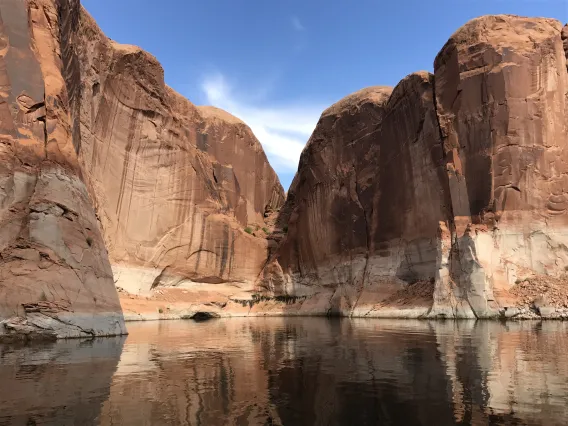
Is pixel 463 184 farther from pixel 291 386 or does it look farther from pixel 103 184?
pixel 103 184

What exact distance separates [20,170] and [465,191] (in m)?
27.6

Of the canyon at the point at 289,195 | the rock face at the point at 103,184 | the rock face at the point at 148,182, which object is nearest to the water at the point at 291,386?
the rock face at the point at 103,184

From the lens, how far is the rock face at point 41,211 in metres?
16.6

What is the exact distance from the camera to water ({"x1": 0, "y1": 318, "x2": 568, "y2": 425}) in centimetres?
645

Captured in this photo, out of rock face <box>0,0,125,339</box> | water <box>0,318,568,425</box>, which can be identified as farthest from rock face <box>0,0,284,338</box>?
water <box>0,318,568,425</box>

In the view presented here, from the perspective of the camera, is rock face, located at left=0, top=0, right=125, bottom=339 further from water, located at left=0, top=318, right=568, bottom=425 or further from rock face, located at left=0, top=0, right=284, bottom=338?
water, located at left=0, top=318, right=568, bottom=425

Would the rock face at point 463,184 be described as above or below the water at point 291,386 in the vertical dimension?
above

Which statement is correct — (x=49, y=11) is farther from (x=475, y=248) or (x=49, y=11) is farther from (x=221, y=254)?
(x=221, y=254)

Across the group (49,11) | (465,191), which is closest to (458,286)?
(465,191)

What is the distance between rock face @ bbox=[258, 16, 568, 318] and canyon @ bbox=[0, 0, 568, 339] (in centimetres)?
14

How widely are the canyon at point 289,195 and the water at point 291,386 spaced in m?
6.41

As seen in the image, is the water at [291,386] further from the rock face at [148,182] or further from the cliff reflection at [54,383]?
the rock face at [148,182]

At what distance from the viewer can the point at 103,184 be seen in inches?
1642

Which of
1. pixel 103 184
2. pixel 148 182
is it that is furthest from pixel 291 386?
pixel 148 182
